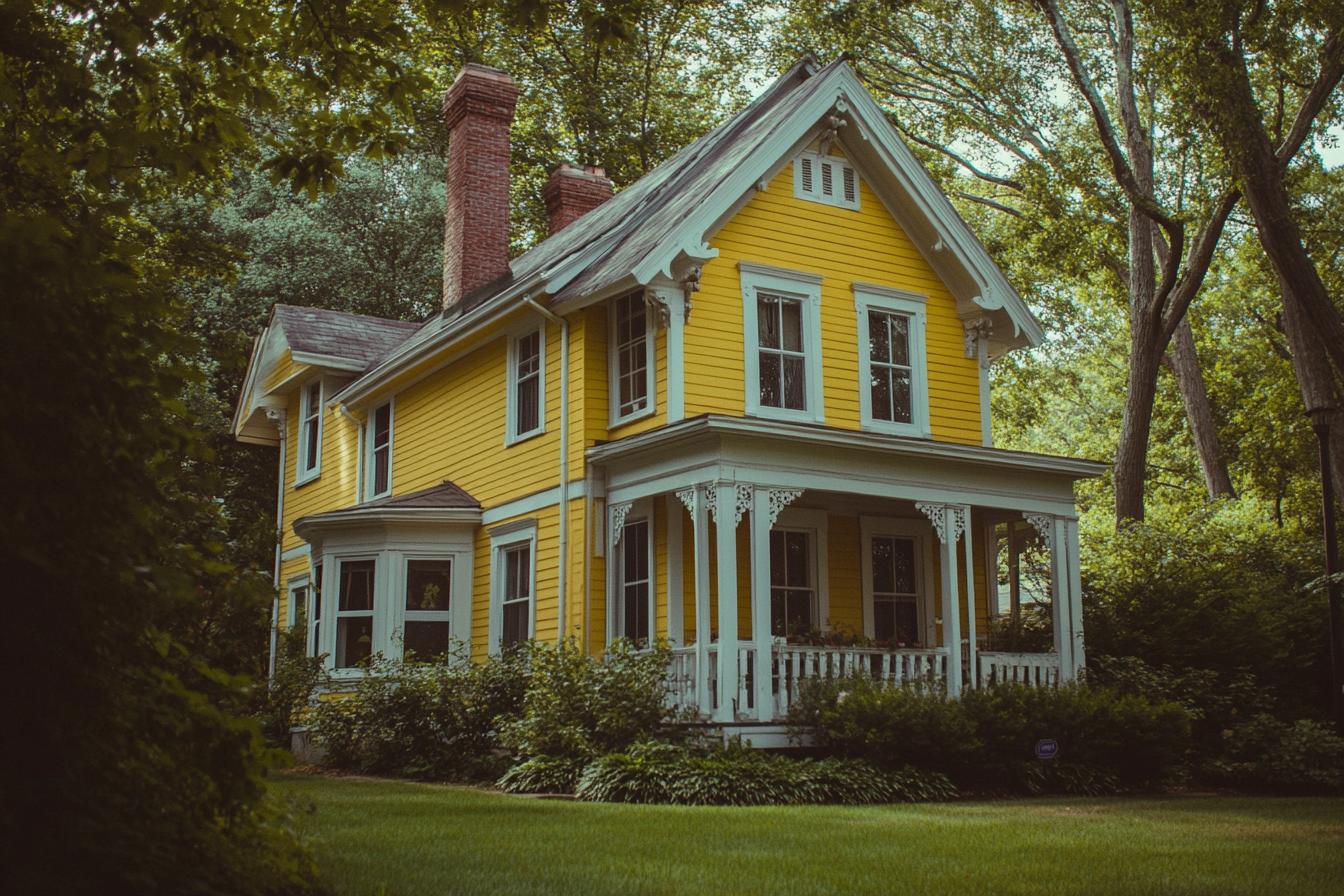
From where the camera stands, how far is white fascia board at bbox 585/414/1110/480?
12953 mm

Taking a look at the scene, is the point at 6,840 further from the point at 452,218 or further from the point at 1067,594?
the point at 452,218

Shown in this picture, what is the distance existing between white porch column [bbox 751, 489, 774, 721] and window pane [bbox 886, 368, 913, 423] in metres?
3.66

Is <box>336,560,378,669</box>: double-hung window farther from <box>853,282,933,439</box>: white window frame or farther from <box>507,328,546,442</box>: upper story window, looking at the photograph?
<box>853,282,933,439</box>: white window frame

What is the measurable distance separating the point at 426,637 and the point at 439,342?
4.23 m

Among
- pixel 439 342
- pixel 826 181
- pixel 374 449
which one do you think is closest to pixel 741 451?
pixel 826 181

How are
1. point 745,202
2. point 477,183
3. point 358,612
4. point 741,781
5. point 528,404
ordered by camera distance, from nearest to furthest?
point 741,781
point 745,202
point 528,404
point 358,612
point 477,183

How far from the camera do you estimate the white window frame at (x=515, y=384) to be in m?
16.2

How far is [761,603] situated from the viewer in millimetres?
13109

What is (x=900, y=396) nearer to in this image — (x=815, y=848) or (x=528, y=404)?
(x=528, y=404)

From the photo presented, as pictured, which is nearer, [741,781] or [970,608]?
[741,781]

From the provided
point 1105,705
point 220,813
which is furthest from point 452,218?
point 220,813

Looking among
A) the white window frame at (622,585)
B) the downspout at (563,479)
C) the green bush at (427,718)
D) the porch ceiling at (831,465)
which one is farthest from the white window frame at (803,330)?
the green bush at (427,718)

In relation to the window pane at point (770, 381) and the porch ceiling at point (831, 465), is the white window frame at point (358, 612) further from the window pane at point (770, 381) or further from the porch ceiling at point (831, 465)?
the window pane at point (770, 381)

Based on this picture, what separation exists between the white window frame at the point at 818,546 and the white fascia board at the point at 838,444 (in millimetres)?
2034
